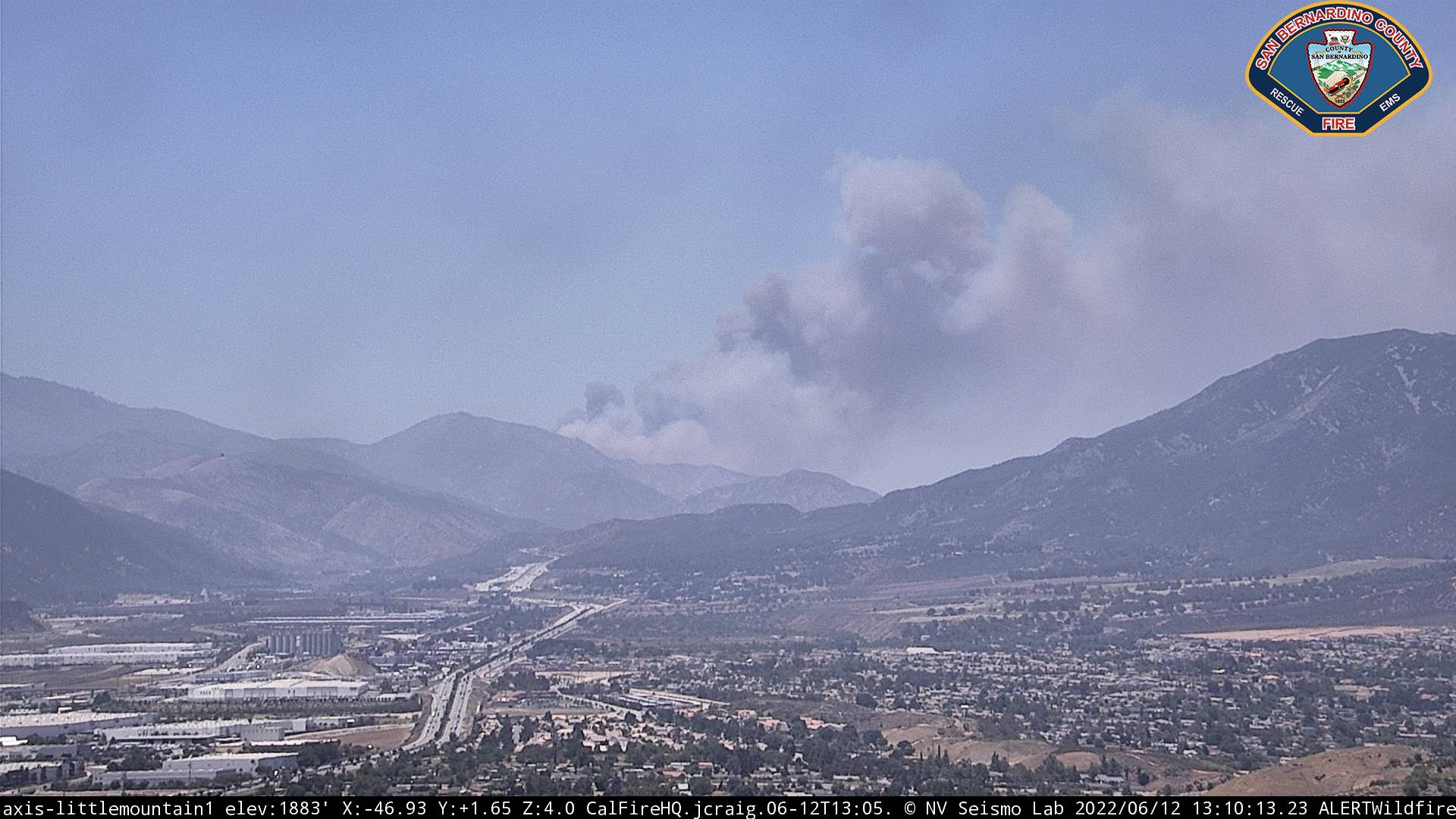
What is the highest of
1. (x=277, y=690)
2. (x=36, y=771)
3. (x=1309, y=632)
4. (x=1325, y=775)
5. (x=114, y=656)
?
(x=114, y=656)

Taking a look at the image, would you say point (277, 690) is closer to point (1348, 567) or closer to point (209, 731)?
point (209, 731)

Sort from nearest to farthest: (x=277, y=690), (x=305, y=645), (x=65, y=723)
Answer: (x=65, y=723), (x=277, y=690), (x=305, y=645)

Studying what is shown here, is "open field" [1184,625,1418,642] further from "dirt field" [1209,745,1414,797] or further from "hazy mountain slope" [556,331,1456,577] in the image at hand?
"dirt field" [1209,745,1414,797]

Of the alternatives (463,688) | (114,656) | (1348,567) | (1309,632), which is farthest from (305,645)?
(1348,567)

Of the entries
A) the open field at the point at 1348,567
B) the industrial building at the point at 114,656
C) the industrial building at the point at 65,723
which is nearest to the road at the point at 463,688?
the industrial building at the point at 65,723

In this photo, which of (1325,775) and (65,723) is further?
(65,723)

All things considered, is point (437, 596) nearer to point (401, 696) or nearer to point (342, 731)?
point (401, 696)
